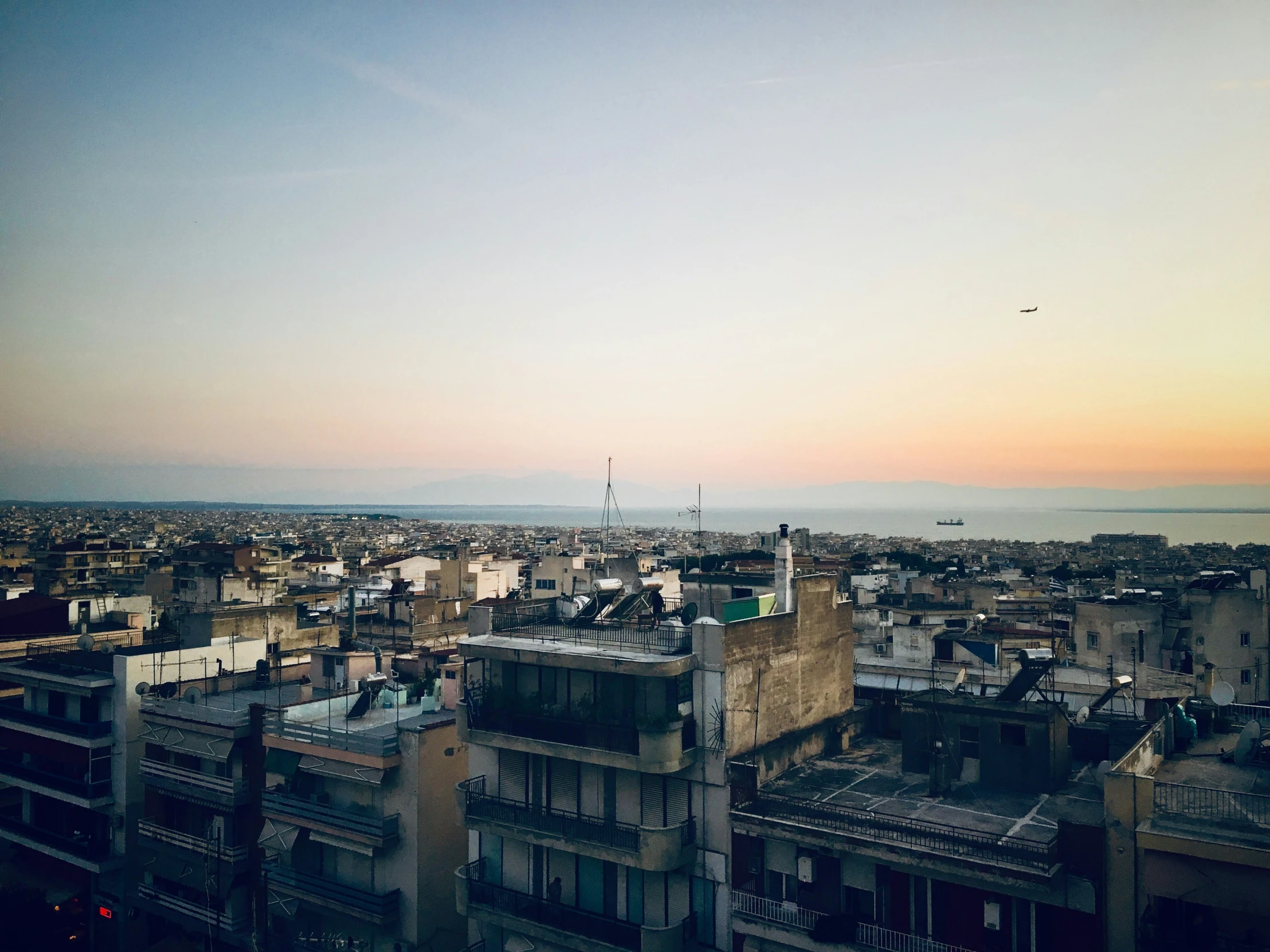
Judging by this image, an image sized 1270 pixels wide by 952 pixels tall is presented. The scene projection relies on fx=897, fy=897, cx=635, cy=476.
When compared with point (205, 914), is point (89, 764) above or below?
above

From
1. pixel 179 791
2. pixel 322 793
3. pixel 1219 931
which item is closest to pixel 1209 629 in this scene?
pixel 1219 931

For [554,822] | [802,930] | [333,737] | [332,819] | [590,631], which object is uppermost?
[590,631]

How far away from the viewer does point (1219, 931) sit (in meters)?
13.8

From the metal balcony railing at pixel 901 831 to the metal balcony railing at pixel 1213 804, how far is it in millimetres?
2052

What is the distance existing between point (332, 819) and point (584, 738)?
837 cm

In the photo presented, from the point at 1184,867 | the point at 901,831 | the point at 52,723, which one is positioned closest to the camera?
the point at 1184,867

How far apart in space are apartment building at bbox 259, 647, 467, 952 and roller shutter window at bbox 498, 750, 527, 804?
241cm

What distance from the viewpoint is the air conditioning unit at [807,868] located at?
17.2 meters

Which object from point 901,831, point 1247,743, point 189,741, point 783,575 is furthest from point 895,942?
point 189,741

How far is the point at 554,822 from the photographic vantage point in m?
20.0

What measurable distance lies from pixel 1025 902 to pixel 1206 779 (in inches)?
197

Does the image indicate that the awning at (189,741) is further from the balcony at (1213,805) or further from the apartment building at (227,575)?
the apartment building at (227,575)

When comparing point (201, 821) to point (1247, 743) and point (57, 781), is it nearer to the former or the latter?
point (57, 781)

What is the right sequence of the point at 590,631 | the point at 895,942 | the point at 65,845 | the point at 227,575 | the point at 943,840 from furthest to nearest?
the point at 227,575
the point at 65,845
the point at 590,631
the point at 895,942
the point at 943,840
